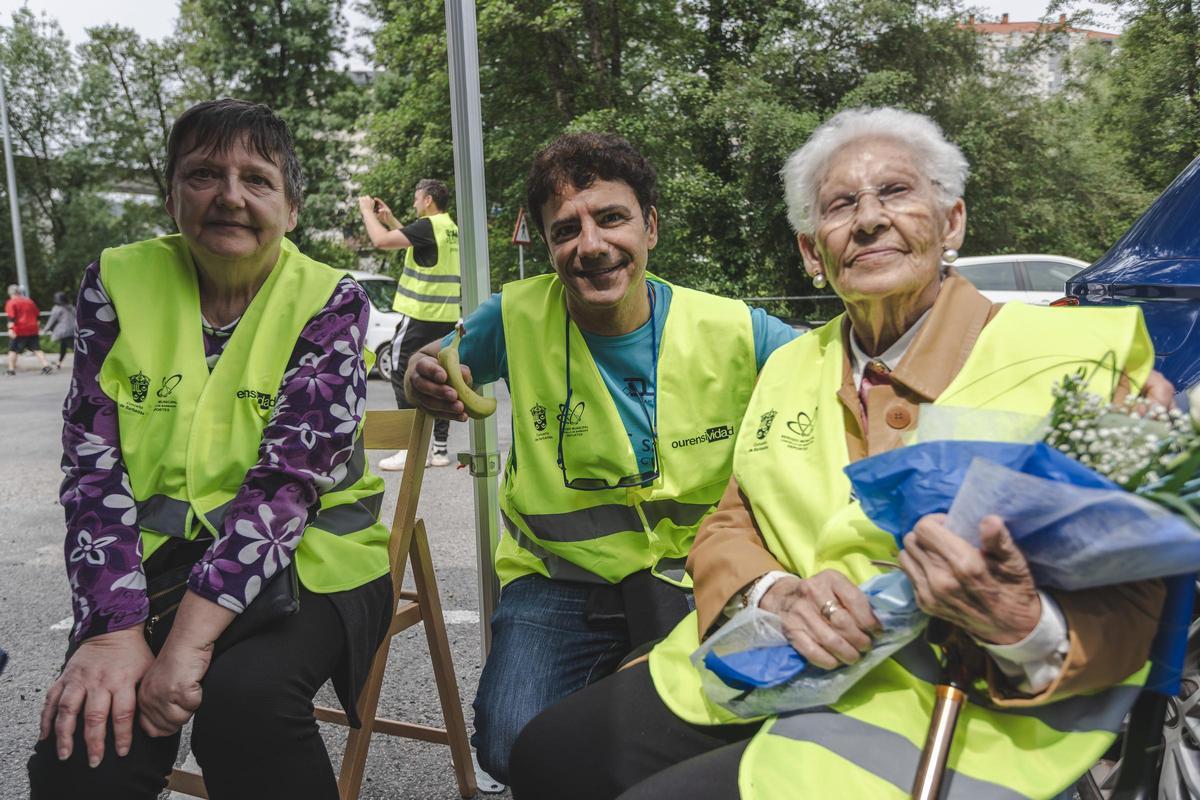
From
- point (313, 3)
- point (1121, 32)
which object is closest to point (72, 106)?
point (313, 3)

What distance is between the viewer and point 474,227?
262cm

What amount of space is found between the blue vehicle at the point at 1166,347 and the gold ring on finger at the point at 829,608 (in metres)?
0.48

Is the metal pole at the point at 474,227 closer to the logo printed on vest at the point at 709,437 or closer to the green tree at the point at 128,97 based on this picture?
the logo printed on vest at the point at 709,437

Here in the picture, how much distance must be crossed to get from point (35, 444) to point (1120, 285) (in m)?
9.92

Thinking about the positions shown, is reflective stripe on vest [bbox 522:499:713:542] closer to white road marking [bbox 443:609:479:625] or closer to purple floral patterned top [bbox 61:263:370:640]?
purple floral patterned top [bbox 61:263:370:640]

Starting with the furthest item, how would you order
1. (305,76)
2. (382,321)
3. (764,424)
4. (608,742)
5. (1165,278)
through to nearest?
(305,76) < (382,321) < (1165,278) < (764,424) < (608,742)

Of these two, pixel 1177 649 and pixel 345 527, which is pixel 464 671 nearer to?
pixel 345 527

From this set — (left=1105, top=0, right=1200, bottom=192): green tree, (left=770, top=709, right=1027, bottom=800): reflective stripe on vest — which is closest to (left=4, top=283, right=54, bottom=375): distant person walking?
(left=770, top=709, right=1027, bottom=800): reflective stripe on vest

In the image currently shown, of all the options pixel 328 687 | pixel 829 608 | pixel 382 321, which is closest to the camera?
pixel 829 608

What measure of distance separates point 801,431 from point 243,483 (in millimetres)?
1191

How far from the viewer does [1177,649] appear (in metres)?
1.37

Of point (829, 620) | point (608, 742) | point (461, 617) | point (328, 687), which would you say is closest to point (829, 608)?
point (829, 620)

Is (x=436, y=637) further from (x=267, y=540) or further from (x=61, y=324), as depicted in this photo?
(x=61, y=324)

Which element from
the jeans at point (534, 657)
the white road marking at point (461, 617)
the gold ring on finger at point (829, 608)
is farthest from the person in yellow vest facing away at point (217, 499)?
the white road marking at point (461, 617)
